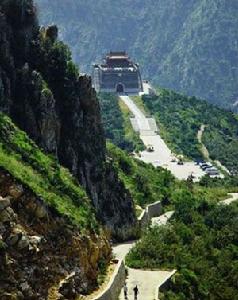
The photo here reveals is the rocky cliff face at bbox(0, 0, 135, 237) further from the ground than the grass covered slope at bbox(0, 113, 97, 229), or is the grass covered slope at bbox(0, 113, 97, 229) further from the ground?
the rocky cliff face at bbox(0, 0, 135, 237)

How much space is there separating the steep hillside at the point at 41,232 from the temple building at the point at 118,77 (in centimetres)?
8564

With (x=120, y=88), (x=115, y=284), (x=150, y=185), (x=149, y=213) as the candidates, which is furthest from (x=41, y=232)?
(x=120, y=88)

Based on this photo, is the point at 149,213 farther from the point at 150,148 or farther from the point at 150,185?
the point at 150,148

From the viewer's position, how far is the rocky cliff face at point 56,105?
3372cm

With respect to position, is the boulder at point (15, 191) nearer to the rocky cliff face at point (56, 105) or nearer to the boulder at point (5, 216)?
the boulder at point (5, 216)

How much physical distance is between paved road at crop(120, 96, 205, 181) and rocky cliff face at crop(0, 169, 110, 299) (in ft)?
152

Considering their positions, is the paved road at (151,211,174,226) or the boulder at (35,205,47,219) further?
the paved road at (151,211,174,226)

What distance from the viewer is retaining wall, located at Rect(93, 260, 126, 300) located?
2609 centimetres

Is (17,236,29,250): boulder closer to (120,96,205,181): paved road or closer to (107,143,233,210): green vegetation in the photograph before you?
(107,143,233,210): green vegetation

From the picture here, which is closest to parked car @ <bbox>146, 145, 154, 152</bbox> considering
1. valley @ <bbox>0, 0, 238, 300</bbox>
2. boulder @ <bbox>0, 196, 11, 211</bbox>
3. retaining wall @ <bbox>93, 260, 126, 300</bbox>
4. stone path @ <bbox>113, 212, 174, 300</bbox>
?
valley @ <bbox>0, 0, 238, 300</bbox>

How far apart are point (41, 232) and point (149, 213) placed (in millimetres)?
18937

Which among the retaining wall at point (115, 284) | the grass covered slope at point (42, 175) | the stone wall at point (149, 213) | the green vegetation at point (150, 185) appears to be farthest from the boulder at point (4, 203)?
the green vegetation at point (150, 185)

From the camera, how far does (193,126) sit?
330ft

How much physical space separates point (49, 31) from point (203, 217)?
12.6 meters
